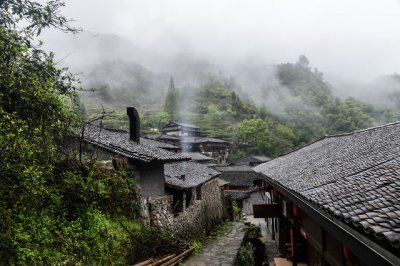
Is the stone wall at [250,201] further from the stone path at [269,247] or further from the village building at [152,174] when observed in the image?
the village building at [152,174]

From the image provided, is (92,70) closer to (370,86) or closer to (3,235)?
(370,86)

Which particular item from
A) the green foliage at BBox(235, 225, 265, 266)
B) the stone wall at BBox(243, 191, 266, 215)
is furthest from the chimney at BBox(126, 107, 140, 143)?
the stone wall at BBox(243, 191, 266, 215)

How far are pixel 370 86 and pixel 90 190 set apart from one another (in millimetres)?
161780

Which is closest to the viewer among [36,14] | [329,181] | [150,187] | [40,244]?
[329,181]

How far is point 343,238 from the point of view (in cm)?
400

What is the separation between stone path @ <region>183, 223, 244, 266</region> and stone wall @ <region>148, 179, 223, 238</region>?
1.43 meters

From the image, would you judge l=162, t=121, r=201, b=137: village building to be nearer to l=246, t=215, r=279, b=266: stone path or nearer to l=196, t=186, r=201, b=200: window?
l=246, t=215, r=279, b=266: stone path

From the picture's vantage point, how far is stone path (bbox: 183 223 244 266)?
1484 centimetres

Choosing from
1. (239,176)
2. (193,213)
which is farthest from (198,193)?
(239,176)

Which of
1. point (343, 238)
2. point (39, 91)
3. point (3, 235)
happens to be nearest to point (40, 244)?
point (3, 235)

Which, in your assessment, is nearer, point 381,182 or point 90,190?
point 381,182

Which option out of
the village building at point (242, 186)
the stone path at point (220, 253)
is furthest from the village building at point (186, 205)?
the village building at point (242, 186)

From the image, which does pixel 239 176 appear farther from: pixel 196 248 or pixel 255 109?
pixel 255 109

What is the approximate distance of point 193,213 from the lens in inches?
788
